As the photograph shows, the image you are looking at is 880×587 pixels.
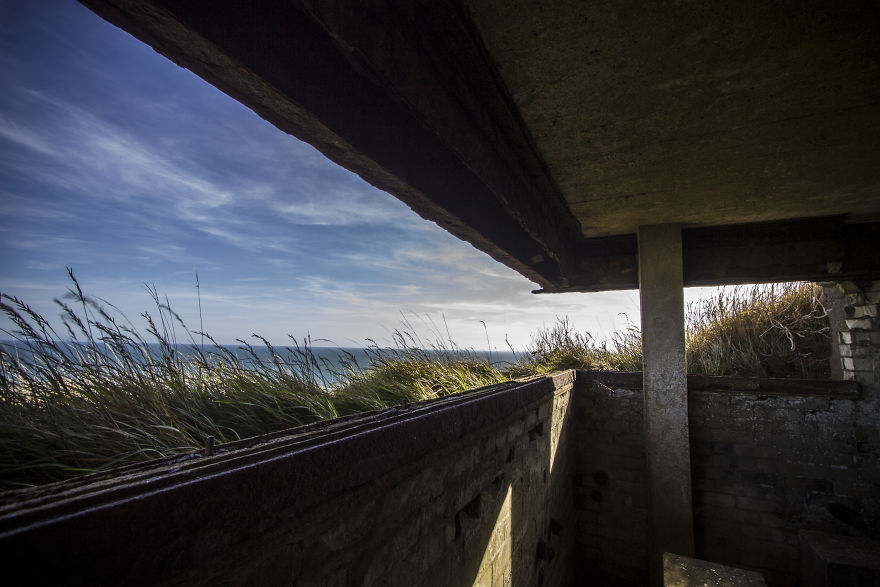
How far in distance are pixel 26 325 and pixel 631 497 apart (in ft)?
17.6

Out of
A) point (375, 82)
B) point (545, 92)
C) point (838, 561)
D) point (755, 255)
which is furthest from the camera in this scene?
point (755, 255)

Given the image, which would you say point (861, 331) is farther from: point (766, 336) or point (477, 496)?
point (477, 496)

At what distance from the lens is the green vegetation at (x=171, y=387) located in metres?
1.60

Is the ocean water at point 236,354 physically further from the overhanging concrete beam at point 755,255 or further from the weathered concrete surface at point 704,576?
the weathered concrete surface at point 704,576

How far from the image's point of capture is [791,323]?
529cm

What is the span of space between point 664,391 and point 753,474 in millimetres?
1296

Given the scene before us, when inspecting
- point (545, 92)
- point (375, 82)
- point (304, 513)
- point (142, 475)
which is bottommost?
point (304, 513)

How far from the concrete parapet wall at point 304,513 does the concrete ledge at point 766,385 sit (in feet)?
9.10

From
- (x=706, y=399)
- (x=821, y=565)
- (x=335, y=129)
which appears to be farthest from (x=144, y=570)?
(x=706, y=399)

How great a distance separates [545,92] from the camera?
1.75 m

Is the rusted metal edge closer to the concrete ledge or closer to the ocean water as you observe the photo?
the ocean water

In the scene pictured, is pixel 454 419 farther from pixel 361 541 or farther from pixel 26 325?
pixel 26 325

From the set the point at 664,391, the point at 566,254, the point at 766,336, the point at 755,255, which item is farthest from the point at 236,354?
the point at 766,336

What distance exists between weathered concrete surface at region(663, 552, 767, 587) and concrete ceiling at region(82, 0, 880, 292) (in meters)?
2.54
